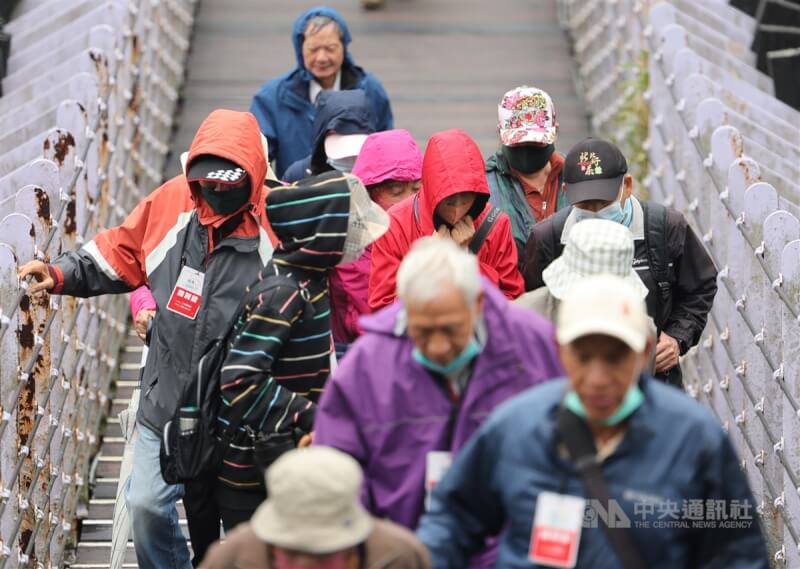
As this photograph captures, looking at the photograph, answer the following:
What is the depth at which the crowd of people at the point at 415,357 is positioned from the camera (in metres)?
3.98

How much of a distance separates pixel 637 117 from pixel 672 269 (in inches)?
148

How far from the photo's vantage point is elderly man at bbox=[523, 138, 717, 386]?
6.28 m

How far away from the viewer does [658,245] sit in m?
6.30

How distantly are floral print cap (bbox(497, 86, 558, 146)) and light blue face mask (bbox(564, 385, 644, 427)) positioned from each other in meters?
3.05

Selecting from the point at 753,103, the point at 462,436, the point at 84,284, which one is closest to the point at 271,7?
the point at 753,103

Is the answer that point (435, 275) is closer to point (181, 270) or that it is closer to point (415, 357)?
point (415, 357)

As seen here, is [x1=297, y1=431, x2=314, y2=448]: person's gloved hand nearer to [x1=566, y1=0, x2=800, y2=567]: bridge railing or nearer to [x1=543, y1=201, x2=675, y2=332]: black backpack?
[x1=543, y1=201, x2=675, y2=332]: black backpack

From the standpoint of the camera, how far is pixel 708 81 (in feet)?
27.8

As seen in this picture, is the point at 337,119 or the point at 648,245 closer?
the point at 648,245

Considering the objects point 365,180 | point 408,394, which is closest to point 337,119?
point 365,180

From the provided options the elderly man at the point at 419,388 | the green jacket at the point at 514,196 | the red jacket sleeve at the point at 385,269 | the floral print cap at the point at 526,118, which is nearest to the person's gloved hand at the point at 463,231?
the red jacket sleeve at the point at 385,269

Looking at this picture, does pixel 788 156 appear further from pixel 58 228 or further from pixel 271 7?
pixel 271 7

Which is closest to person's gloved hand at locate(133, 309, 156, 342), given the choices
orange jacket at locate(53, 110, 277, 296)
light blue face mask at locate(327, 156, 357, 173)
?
orange jacket at locate(53, 110, 277, 296)

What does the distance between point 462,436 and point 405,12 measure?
27.0ft
